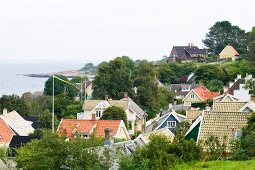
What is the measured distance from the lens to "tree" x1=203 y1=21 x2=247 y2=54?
395 ft

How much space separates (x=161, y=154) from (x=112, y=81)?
58807mm

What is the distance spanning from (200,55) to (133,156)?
104 meters

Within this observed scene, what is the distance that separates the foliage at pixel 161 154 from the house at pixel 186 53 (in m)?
102

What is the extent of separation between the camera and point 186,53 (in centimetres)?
13500

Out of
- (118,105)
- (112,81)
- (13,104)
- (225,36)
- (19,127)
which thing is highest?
(225,36)

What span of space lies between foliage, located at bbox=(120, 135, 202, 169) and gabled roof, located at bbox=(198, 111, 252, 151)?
311 inches

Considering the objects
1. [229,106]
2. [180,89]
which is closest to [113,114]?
[229,106]

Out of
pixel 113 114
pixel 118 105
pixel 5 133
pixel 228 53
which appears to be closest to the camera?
pixel 5 133

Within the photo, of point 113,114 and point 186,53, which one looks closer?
point 113,114

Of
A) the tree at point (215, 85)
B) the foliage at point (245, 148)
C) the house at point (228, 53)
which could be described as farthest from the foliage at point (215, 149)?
the house at point (228, 53)

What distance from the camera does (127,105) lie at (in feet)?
210

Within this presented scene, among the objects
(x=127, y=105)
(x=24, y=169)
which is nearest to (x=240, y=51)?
(x=127, y=105)

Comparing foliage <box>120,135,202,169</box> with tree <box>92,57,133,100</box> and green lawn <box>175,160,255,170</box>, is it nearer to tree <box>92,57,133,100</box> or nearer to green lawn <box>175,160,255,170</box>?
green lawn <box>175,160,255,170</box>

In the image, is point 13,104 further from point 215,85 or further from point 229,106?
point 229,106
